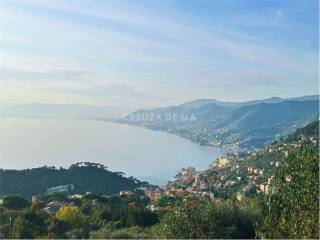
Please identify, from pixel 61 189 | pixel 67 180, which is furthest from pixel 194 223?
pixel 67 180

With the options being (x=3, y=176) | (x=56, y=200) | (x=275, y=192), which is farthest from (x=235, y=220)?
(x=3, y=176)

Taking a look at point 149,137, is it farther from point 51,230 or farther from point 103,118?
point 51,230

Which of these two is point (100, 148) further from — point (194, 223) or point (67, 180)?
point (194, 223)

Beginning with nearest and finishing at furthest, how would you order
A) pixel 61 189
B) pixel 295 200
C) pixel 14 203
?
1. pixel 295 200
2. pixel 14 203
3. pixel 61 189

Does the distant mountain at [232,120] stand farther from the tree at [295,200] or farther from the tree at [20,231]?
the tree at [295,200]

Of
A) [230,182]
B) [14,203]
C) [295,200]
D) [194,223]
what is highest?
[295,200]

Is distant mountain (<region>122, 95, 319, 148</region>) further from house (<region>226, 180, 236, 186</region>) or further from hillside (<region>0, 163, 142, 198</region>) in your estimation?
hillside (<region>0, 163, 142, 198</region>)

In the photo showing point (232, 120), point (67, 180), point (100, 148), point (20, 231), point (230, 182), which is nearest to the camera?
point (20, 231)

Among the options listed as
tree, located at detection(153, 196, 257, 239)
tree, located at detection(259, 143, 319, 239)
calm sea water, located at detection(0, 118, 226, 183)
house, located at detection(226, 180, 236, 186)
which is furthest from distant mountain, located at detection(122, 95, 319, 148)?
tree, located at detection(259, 143, 319, 239)
